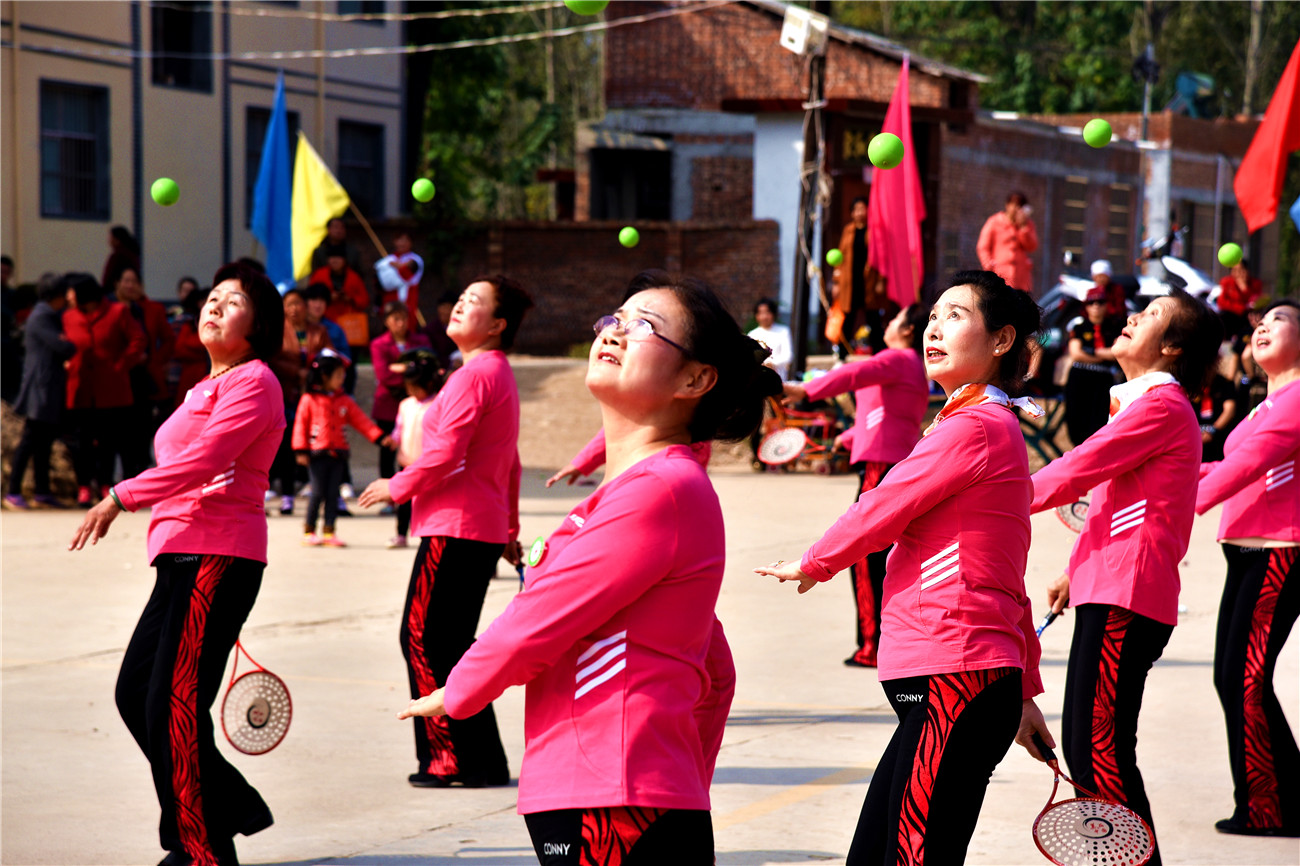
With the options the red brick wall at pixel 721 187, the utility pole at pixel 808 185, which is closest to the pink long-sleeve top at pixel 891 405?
the utility pole at pixel 808 185

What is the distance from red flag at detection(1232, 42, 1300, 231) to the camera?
25.7ft

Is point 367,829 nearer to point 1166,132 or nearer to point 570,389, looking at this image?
point 570,389

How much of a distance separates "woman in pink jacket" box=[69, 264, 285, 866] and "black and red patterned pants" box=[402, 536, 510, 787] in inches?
40.8

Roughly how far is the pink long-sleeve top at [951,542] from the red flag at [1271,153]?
4724mm

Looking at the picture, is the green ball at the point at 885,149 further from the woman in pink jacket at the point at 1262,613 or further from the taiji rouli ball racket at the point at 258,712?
the taiji rouli ball racket at the point at 258,712

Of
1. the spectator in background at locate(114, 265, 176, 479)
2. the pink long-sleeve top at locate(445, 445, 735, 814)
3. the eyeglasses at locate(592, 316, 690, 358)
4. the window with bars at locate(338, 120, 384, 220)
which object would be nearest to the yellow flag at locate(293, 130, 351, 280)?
the spectator in background at locate(114, 265, 176, 479)

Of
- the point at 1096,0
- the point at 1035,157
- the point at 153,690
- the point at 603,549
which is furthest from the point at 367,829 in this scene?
the point at 1096,0

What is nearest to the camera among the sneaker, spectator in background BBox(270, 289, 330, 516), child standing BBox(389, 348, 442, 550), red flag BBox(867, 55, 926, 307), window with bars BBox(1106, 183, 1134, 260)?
child standing BBox(389, 348, 442, 550)

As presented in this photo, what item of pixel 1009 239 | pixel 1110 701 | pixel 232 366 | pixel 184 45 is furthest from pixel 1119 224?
pixel 232 366

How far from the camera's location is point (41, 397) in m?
13.2

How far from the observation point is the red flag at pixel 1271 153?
25.7ft

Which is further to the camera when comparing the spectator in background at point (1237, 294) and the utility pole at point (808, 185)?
the spectator in background at point (1237, 294)

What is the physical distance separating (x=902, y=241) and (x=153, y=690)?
11.6 metres

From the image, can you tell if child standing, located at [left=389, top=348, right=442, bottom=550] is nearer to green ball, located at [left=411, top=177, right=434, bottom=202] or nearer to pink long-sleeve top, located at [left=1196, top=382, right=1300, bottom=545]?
green ball, located at [left=411, top=177, right=434, bottom=202]
